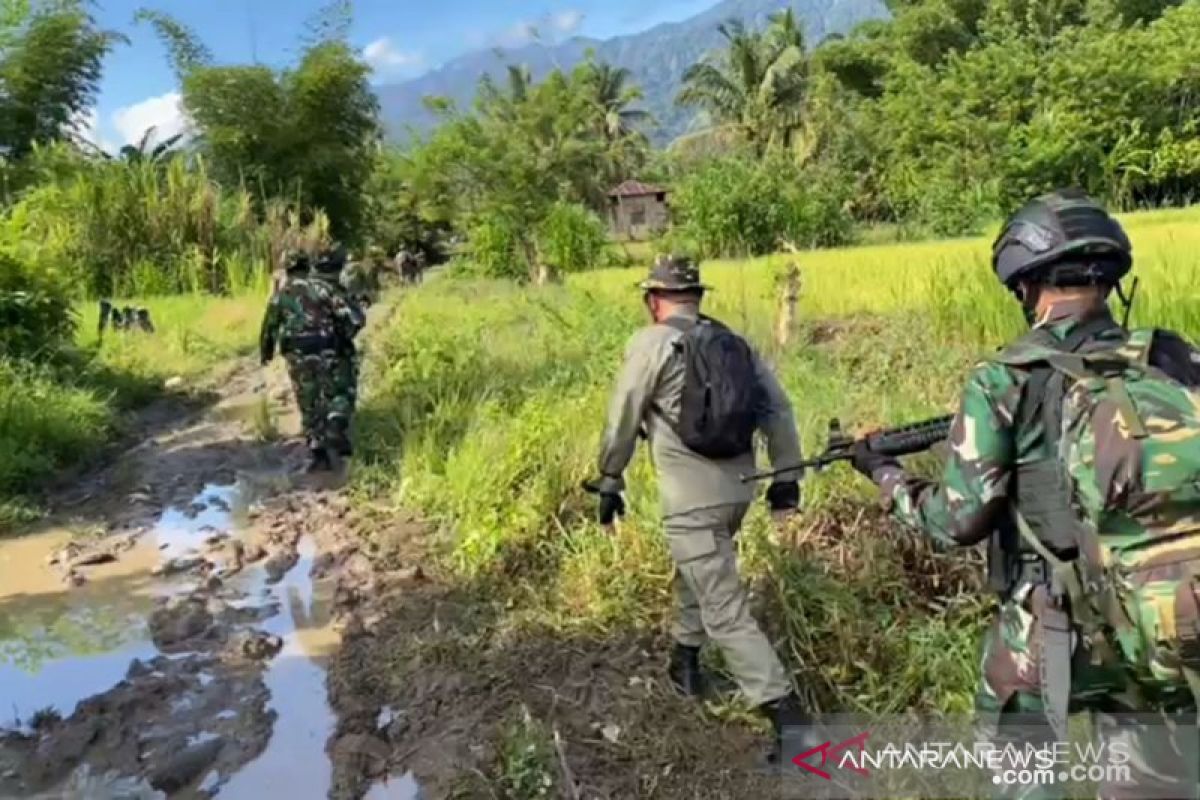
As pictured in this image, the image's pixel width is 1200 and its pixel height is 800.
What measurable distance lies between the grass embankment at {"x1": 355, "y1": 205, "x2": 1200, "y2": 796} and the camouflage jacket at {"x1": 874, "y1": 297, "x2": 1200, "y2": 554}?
149 centimetres

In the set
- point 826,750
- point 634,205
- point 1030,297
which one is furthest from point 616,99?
point 1030,297

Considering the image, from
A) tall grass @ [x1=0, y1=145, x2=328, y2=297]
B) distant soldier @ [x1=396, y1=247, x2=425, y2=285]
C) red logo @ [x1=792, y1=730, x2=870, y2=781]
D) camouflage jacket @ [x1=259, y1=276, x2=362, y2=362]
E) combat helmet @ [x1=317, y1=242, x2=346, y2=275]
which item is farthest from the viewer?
distant soldier @ [x1=396, y1=247, x2=425, y2=285]

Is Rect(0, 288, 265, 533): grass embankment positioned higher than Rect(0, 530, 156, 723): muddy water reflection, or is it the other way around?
Rect(0, 288, 265, 533): grass embankment

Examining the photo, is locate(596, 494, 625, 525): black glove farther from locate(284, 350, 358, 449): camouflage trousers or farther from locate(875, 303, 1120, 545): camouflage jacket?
locate(284, 350, 358, 449): camouflage trousers

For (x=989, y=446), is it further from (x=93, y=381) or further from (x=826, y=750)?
(x=93, y=381)

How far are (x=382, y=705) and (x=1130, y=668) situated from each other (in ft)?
9.80

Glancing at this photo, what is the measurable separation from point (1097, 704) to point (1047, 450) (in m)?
0.58

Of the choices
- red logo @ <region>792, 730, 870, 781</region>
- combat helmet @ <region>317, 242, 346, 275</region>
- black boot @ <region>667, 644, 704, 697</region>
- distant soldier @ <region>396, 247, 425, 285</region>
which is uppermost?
combat helmet @ <region>317, 242, 346, 275</region>

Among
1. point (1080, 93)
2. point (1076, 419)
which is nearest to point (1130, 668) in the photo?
point (1076, 419)

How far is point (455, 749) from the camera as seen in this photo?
3.74m

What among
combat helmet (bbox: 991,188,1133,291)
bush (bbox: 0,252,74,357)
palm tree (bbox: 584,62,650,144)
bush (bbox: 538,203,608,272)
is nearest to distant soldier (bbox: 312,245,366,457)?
bush (bbox: 0,252,74,357)

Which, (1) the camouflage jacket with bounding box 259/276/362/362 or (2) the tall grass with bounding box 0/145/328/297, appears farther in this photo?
(2) the tall grass with bounding box 0/145/328/297

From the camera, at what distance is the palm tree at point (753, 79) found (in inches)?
1657

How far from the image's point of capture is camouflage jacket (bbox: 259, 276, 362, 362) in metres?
8.08
